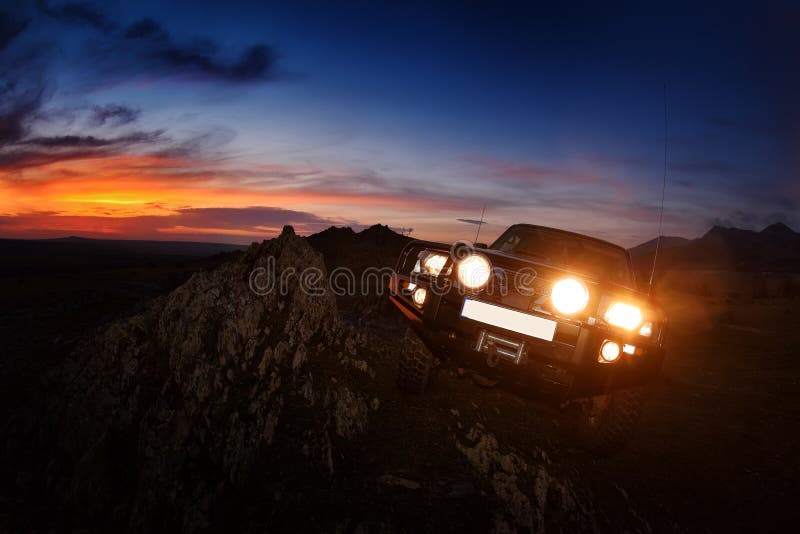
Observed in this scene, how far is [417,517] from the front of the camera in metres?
2.68

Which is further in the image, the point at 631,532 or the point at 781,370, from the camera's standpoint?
the point at 781,370

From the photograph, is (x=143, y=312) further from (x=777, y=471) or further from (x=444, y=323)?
(x=777, y=471)

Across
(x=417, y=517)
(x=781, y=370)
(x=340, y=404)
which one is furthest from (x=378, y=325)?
(x=781, y=370)

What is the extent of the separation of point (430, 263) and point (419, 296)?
33cm

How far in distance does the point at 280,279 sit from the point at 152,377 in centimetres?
144

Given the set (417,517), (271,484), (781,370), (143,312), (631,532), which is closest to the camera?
(417,517)

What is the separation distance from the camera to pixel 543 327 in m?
→ 3.13

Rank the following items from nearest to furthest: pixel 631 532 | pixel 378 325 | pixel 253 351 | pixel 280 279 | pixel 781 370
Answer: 1. pixel 631 532
2. pixel 253 351
3. pixel 280 279
4. pixel 378 325
5. pixel 781 370

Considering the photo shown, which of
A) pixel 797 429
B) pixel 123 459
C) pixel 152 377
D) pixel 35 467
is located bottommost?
pixel 35 467

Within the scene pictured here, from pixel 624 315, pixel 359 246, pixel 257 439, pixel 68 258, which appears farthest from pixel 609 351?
pixel 68 258

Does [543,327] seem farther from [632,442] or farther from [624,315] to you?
[632,442]

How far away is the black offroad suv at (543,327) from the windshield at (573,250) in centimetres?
128

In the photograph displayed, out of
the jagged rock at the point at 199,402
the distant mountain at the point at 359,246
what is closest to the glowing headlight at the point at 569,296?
the jagged rock at the point at 199,402

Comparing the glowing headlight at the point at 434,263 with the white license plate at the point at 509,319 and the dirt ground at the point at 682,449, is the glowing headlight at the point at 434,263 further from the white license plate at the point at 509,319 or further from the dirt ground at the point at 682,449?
the dirt ground at the point at 682,449
